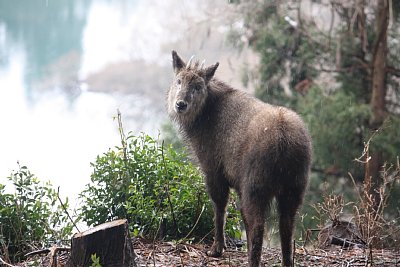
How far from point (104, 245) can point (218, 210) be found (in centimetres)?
120

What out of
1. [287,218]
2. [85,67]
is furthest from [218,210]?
[85,67]

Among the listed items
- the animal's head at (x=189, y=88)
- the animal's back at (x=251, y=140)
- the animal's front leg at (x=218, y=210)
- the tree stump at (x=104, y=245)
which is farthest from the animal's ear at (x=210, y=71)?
the tree stump at (x=104, y=245)

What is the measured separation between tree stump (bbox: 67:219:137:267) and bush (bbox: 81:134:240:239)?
1.08 m

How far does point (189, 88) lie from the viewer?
480cm

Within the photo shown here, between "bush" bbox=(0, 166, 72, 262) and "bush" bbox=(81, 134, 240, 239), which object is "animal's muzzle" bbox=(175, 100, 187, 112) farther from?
"bush" bbox=(0, 166, 72, 262)

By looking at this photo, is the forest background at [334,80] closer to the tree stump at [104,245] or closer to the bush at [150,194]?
the bush at [150,194]

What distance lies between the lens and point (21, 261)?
505 centimetres

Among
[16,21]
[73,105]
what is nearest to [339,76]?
[73,105]

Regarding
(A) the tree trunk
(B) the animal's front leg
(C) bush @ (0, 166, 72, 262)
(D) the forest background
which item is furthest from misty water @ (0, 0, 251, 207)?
(B) the animal's front leg

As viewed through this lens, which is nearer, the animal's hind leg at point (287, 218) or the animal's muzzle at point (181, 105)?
the animal's hind leg at point (287, 218)

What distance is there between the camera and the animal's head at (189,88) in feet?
15.6

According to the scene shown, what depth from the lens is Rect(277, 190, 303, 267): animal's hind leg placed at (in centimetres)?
→ 421

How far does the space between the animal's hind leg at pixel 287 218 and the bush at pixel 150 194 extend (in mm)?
885

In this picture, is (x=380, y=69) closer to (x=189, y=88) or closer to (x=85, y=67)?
(x=189, y=88)
